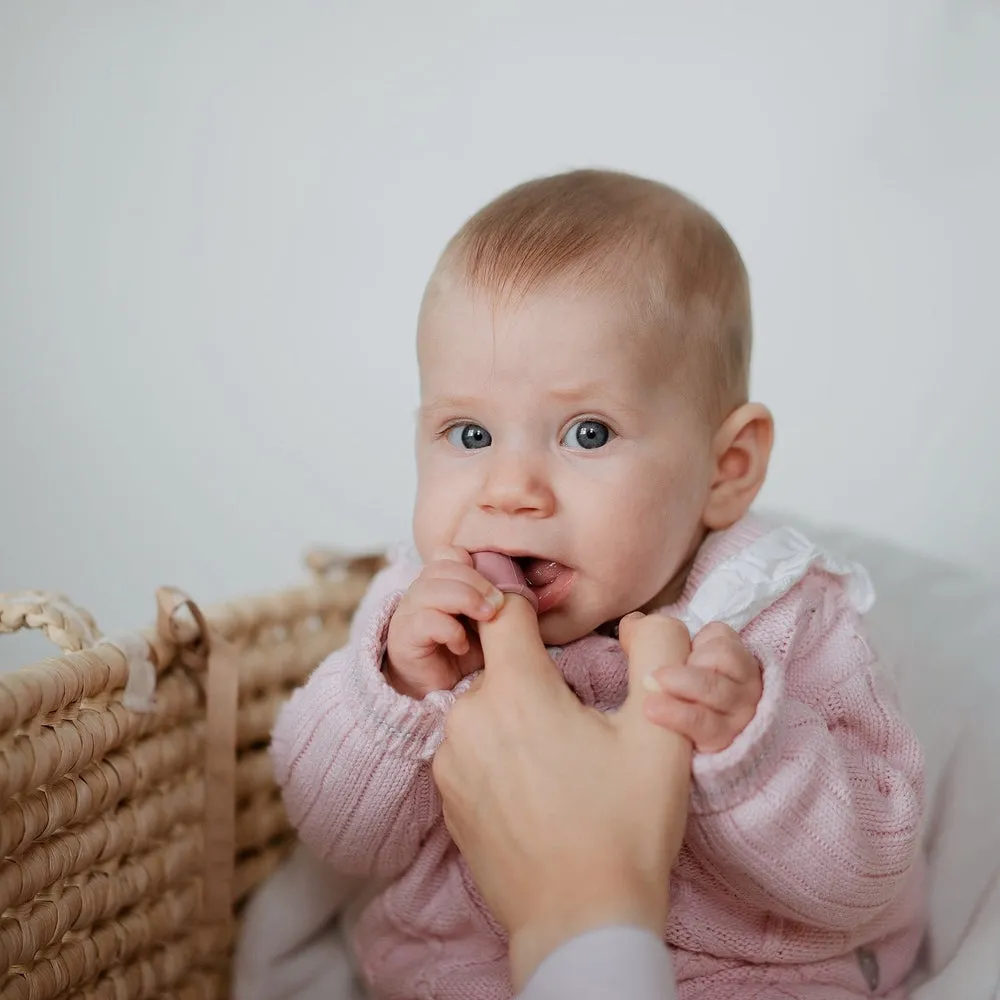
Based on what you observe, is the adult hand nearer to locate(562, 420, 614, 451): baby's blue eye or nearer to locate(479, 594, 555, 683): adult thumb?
locate(479, 594, 555, 683): adult thumb

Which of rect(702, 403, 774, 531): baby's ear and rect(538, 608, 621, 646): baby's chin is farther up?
rect(702, 403, 774, 531): baby's ear

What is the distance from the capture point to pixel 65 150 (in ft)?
6.36

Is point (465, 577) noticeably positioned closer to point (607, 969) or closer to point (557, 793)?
point (557, 793)

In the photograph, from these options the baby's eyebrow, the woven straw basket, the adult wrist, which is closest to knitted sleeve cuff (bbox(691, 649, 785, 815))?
the adult wrist

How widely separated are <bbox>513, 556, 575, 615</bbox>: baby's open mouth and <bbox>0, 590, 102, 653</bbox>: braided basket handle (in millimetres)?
386

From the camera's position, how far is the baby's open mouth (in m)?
1.07

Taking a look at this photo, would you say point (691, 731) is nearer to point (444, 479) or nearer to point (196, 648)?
point (444, 479)

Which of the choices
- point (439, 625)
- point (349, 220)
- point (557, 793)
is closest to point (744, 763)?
point (557, 793)

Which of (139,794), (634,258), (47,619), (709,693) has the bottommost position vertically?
(139,794)

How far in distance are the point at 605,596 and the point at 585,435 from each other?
0.45 ft

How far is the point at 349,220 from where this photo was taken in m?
1.99

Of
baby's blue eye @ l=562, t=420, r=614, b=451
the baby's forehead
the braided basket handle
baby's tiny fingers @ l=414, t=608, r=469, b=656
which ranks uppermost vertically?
the baby's forehead

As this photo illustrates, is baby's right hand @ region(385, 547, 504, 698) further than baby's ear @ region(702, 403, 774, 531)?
No

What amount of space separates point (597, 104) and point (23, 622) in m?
1.21
